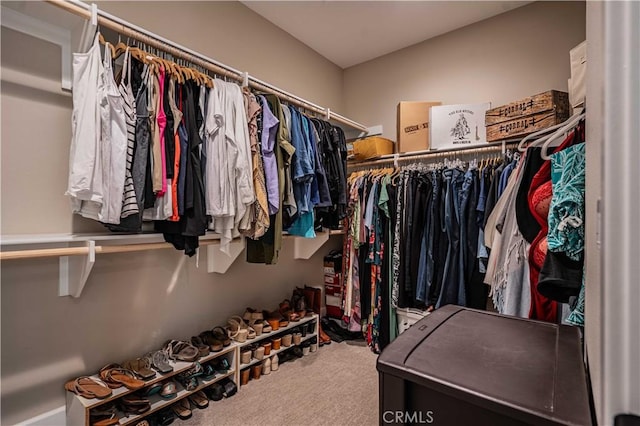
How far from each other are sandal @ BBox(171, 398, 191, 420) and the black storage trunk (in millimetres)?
1520

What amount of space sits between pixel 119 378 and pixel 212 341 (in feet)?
1.76

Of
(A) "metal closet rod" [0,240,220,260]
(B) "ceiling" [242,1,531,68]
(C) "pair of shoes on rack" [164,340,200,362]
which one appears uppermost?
(B) "ceiling" [242,1,531,68]

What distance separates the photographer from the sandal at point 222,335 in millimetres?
2024

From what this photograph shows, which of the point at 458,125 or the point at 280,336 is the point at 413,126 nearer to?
the point at 458,125

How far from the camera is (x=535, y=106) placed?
79.5 inches

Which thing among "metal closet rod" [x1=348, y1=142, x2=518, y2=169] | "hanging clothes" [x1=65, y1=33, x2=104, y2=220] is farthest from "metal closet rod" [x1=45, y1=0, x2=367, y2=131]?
"metal closet rod" [x1=348, y1=142, x2=518, y2=169]

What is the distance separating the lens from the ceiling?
2.44 meters

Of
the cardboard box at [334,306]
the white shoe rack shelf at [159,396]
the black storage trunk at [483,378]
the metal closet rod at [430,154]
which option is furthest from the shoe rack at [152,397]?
the metal closet rod at [430,154]

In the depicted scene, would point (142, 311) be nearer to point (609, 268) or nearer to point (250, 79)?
point (250, 79)

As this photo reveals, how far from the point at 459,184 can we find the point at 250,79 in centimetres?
161

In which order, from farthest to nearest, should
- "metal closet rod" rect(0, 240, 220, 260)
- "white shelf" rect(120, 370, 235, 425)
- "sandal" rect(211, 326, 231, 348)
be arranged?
"sandal" rect(211, 326, 231, 348), "white shelf" rect(120, 370, 235, 425), "metal closet rod" rect(0, 240, 220, 260)

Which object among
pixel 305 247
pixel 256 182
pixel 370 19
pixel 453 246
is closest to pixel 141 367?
pixel 256 182

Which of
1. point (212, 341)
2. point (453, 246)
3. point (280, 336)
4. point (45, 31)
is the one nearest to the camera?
point (45, 31)

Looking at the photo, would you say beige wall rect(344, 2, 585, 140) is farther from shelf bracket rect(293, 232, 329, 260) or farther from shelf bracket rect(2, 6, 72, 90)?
shelf bracket rect(2, 6, 72, 90)
